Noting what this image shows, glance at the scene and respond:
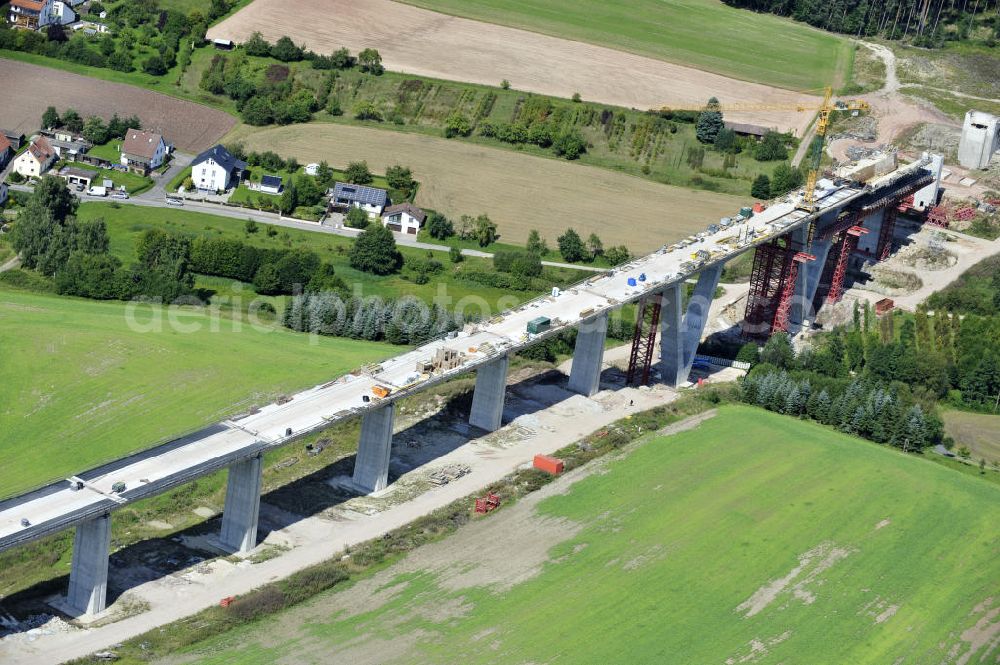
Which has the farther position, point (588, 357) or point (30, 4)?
point (30, 4)

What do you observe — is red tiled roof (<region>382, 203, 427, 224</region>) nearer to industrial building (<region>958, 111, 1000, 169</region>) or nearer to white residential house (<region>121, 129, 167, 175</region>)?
white residential house (<region>121, 129, 167, 175</region>)

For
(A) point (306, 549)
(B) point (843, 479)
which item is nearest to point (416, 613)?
(A) point (306, 549)

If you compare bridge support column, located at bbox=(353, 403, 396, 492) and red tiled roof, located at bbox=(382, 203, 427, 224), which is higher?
red tiled roof, located at bbox=(382, 203, 427, 224)

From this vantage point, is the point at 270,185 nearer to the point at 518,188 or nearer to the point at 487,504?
the point at 518,188

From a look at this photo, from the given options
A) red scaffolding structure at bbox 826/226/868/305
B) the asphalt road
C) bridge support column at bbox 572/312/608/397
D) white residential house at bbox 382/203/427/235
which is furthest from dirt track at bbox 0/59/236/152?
red scaffolding structure at bbox 826/226/868/305

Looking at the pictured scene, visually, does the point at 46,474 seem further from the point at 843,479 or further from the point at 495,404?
the point at 843,479

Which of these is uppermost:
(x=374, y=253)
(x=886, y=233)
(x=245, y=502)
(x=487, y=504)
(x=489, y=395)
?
(x=886, y=233)

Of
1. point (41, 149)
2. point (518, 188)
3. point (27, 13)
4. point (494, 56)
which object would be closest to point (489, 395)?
point (518, 188)
